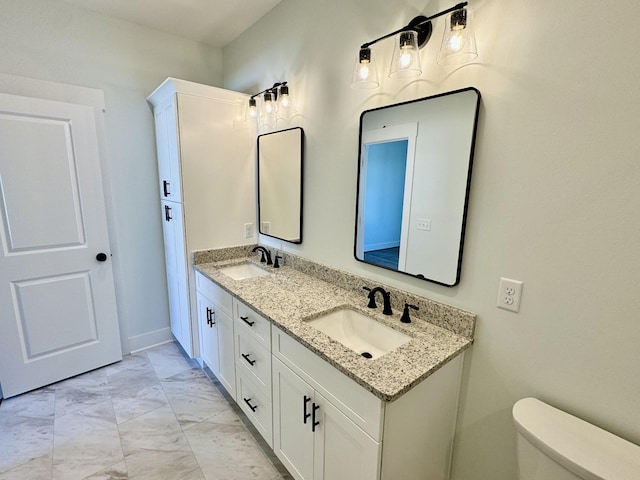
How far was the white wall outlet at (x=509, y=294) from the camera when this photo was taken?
1.12 m

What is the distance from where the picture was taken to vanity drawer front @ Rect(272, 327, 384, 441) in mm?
988

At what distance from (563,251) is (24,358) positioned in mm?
3253

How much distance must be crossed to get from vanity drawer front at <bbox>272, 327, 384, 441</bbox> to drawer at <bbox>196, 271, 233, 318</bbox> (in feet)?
1.82

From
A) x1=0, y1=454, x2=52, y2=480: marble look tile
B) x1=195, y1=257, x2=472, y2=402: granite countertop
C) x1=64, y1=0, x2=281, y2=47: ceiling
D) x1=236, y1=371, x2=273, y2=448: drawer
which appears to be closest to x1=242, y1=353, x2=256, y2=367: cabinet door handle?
x1=236, y1=371, x2=273, y2=448: drawer

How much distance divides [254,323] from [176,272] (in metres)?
1.24

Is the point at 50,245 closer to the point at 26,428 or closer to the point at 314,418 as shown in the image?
the point at 26,428

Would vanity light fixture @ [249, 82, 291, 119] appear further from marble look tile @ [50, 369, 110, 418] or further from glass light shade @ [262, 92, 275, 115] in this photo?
marble look tile @ [50, 369, 110, 418]

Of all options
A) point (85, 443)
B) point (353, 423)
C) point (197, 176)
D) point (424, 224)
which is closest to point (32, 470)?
point (85, 443)

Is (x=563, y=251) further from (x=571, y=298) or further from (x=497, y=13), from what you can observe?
(x=497, y=13)

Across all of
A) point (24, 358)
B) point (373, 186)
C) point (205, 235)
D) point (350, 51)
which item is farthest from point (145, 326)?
point (350, 51)

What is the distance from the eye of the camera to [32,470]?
1578 mm

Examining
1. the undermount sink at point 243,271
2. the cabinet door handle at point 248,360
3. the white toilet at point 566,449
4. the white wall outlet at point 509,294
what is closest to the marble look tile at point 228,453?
the cabinet door handle at point 248,360

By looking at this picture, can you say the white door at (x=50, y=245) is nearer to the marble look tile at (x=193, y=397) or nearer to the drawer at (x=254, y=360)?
the marble look tile at (x=193, y=397)

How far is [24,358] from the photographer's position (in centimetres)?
214
